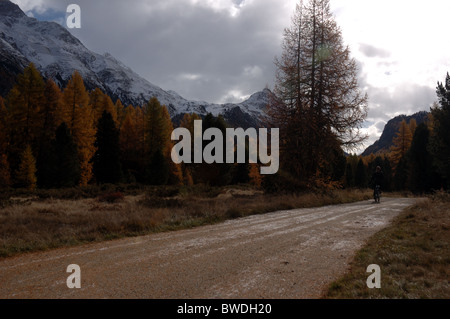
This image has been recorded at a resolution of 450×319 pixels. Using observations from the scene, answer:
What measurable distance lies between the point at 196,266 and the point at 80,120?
114 feet

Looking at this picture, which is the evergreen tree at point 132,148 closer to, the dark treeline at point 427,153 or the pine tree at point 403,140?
the dark treeline at point 427,153

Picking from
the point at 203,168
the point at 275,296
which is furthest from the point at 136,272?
the point at 203,168

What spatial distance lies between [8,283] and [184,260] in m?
2.78

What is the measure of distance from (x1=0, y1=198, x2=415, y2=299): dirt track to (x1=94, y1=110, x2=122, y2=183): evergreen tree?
32.0 metres

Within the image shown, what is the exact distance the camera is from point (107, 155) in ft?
122

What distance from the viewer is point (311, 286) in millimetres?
3977

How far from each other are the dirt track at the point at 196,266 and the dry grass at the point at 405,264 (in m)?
0.33

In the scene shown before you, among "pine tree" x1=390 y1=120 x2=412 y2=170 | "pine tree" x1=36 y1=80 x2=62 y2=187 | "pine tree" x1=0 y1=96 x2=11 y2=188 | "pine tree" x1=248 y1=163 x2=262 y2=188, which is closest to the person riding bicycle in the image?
"pine tree" x1=0 y1=96 x2=11 y2=188

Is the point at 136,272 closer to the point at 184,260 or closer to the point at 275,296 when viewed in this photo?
the point at 184,260

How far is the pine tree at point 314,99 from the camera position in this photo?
18.9m

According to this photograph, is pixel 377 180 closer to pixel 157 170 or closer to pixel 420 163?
pixel 157 170

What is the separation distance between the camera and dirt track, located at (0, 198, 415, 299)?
12.3ft

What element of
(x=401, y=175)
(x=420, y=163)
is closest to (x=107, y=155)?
(x=420, y=163)

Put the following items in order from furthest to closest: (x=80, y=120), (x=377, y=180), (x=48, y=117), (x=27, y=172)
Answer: (x=80, y=120) → (x=48, y=117) → (x=27, y=172) → (x=377, y=180)
